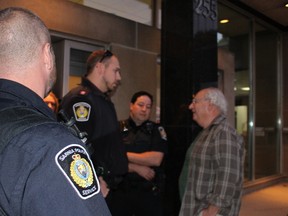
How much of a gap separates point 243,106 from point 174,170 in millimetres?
4312

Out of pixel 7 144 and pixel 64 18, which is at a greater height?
pixel 64 18

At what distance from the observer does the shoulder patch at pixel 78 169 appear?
803 mm

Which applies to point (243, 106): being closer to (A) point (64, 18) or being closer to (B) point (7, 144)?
(A) point (64, 18)

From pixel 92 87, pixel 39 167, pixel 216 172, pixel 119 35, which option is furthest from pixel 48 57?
pixel 119 35

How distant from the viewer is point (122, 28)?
15.4 feet

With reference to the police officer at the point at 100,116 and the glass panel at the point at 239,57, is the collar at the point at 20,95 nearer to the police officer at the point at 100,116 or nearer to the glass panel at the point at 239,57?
the police officer at the point at 100,116

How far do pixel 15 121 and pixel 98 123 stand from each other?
145cm

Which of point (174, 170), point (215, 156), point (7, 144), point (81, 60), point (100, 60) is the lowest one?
point (174, 170)

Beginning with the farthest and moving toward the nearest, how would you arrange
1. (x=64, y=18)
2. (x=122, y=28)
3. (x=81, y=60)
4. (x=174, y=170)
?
(x=122, y=28), (x=81, y=60), (x=64, y=18), (x=174, y=170)

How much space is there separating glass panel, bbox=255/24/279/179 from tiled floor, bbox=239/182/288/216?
649mm

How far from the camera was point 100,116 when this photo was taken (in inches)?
91.8

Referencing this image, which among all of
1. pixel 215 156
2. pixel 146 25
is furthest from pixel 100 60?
pixel 146 25

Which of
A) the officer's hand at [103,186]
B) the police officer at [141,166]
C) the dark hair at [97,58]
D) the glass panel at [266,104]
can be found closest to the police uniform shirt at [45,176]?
the officer's hand at [103,186]

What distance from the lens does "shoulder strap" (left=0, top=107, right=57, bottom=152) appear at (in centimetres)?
83
